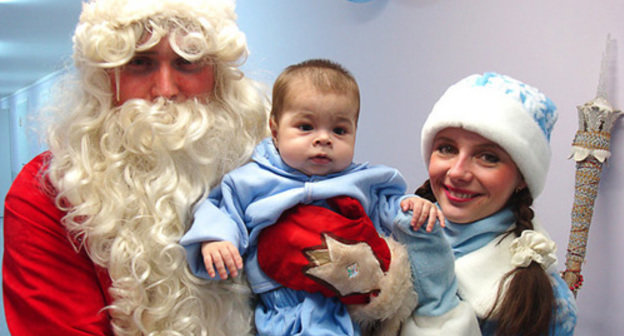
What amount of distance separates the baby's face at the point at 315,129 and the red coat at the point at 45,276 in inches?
25.3

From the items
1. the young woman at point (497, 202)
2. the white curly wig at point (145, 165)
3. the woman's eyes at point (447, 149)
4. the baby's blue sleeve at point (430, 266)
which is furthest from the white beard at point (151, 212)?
the woman's eyes at point (447, 149)

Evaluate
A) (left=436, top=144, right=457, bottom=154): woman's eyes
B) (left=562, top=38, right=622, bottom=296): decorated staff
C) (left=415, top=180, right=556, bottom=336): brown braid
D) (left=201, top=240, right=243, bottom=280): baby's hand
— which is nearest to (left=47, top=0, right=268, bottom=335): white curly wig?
(left=201, top=240, right=243, bottom=280): baby's hand

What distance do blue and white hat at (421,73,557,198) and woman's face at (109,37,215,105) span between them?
0.77 metres

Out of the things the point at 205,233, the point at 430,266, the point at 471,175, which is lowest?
the point at 430,266

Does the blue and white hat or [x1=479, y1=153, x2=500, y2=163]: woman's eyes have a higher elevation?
the blue and white hat

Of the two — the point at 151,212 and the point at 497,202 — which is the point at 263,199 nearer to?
the point at 151,212

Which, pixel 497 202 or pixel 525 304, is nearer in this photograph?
pixel 525 304

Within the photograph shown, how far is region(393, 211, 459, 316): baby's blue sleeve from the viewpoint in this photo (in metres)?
1.40

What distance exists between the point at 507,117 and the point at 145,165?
3.49 feet

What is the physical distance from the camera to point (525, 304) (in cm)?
141

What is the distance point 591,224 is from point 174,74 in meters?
1.81

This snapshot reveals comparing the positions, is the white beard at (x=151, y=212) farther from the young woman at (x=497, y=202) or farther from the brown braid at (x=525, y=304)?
the brown braid at (x=525, y=304)

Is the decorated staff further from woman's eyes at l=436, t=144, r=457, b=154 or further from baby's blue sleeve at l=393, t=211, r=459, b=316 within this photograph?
baby's blue sleeve at l=393, t=211, r=459, b=316

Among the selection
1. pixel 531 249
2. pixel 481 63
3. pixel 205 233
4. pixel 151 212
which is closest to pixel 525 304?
pixel 531 249
